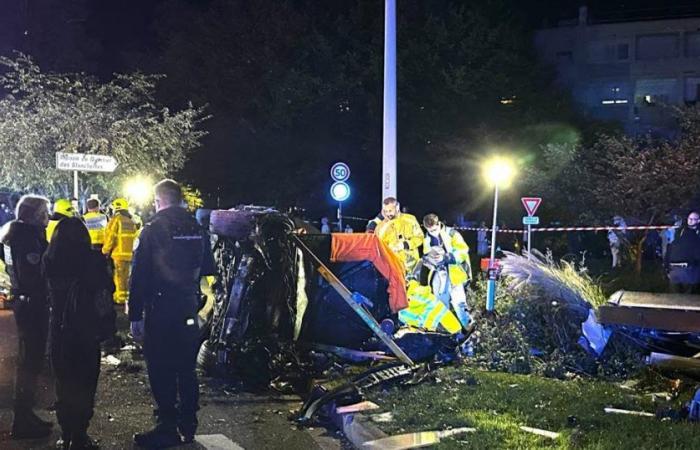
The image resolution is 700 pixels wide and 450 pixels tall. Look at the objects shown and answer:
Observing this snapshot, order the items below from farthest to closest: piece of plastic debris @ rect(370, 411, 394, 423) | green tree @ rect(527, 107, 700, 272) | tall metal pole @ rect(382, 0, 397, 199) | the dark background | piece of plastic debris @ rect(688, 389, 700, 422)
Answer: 1. the dark background
2. green tree @ rect(527, 107, 700, 272)
3. tall metal pole @ rect(382, 0, 397, 199)
4. piece of plastic debris @ rect(370, 411, 394, 423)
5. piece of plastic debris @ rect(688, 389, 700, 422)

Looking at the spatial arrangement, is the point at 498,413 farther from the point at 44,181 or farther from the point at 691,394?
the point at 44,181

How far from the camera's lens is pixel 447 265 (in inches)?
425

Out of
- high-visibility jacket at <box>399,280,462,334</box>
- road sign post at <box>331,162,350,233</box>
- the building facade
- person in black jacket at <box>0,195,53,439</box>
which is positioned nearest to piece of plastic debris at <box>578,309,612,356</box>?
high-visibility jacket at <box>399,280,462,334</box>

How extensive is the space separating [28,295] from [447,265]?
19.2ft

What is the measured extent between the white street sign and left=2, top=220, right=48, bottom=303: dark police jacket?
6324mm

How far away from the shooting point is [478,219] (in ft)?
98.0

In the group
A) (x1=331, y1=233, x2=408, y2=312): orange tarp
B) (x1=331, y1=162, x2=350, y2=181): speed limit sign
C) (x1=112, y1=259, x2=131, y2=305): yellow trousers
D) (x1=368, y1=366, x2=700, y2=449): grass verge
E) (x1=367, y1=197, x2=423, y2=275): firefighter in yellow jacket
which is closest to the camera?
(x1=368, y1=366, x2=700, y2=449): grass verge

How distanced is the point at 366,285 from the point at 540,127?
2027 centimetres

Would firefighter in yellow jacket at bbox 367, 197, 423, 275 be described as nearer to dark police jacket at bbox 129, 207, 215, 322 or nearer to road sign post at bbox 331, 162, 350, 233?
road sign post at bbox 331, 162, 350, 233

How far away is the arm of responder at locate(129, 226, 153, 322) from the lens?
5.91 m

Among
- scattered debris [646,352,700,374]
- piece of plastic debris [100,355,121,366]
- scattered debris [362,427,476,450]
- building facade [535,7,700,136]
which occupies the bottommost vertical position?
piece of plastic debris [100,355,121,366]

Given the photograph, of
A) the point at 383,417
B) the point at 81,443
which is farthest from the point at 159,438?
the point at 383,417

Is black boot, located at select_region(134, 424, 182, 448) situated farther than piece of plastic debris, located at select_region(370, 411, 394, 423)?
No

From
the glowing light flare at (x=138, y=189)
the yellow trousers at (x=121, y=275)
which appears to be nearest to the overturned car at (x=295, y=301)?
the yellow trousers at (x=121, y=275)
